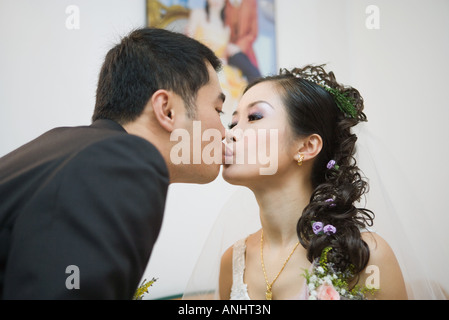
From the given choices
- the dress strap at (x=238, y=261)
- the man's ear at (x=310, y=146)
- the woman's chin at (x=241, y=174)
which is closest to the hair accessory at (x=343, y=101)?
the man's ear at (x=310, y=146)

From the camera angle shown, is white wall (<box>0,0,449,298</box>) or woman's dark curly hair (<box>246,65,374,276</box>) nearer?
woman's dark curly hair (<box>246,65,374,276</box>)

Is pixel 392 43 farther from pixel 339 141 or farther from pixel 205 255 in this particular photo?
pixel 205 255

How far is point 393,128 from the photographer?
260cm

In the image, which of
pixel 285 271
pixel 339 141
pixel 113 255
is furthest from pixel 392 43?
pixel 113 255

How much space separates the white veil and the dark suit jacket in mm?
1066

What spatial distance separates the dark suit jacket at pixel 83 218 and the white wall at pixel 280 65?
141cm

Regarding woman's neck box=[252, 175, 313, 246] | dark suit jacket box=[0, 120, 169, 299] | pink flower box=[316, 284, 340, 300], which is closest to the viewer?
dark suit jacket box=[0, 120, 169, 299]

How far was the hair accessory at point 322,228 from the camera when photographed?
1.40 meters

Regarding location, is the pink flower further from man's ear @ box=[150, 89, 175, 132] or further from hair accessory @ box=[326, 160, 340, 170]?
man's ear @ box=[150, 89, 175, 132]

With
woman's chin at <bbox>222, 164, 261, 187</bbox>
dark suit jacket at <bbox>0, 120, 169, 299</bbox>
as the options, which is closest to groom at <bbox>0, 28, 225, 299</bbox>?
dark suit jacket at <bbox>0, 120, 169, 299</bbox>

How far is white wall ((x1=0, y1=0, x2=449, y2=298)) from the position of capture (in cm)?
207

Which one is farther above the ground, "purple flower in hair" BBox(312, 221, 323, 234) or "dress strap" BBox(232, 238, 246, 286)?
"purple flower in hair" BBox(312, 221, 323, 234)

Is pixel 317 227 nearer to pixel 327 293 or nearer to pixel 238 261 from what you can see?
pixel 327 293

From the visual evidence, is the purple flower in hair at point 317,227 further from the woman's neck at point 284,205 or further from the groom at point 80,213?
the groom at point 80,213
